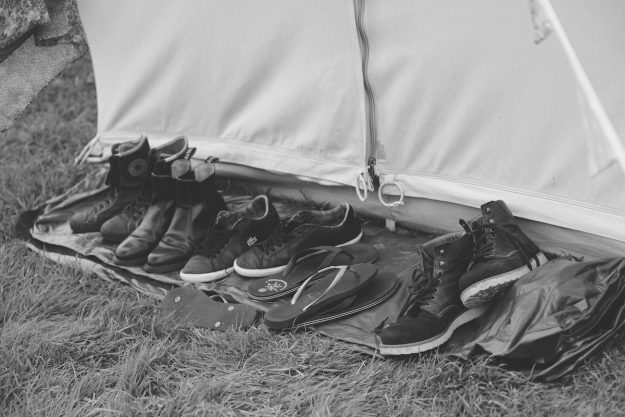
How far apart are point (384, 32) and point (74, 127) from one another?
217cm

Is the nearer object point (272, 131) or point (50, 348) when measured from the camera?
point (50, 348)

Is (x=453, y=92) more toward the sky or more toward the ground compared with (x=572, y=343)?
more toward the sky

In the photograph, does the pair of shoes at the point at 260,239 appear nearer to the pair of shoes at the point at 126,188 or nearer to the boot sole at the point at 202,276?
the boot sole at the point at 202,276

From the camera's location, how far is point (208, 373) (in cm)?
242

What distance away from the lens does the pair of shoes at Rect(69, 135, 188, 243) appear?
10.5 feet

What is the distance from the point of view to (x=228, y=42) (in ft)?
10.6

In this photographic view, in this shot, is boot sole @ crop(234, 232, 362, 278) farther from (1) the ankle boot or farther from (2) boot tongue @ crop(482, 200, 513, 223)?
(2) boot tongue @ crop(482, 200, 513, 223)

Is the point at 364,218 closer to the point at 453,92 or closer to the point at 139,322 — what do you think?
the point at 453,92

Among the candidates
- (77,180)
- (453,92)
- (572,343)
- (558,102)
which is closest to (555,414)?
(572,343)

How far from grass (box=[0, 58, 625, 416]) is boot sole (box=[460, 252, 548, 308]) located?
207mm

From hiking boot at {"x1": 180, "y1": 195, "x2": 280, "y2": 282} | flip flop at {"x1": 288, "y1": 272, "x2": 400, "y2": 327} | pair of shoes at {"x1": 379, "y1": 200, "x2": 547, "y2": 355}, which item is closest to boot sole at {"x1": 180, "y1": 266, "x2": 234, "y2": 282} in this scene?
hiking boot at {"x1": 180, "y1": 195, "x2": 280, "y2": 282}

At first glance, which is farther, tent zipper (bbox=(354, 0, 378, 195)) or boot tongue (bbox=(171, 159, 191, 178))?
boot tongue (bbox=(171, 159, 191, 178))

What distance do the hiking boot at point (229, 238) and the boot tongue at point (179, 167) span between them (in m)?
0.28

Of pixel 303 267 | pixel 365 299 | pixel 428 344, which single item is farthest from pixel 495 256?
pixel 303 267
